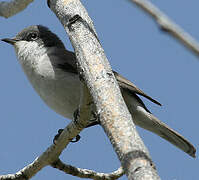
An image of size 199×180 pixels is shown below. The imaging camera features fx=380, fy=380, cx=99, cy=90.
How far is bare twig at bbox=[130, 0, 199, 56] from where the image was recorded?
1.27m

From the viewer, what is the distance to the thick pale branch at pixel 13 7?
4.80 metres

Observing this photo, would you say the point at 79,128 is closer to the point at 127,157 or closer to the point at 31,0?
the point at 31,0

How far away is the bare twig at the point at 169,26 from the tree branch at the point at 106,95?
0.70 meters

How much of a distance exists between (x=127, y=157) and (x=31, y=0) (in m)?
3.36

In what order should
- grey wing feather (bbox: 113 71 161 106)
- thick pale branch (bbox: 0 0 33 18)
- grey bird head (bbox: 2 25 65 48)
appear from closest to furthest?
thick pale branch (bbox: 0 0 33 18) < grey wing feather (bbox: 113 71 161 106) < grey bird head (bbox: 2 25 65 48)

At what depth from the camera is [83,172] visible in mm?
4824

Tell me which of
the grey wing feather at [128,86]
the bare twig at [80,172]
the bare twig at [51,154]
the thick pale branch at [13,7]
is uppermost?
the thick pale branch at [13,7]

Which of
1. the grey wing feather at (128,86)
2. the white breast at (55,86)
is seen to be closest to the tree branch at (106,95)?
the white breast at (55,86)

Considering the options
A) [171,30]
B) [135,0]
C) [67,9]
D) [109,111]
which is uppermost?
[67,9]

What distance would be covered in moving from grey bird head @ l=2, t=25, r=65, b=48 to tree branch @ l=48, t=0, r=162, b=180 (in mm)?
2801

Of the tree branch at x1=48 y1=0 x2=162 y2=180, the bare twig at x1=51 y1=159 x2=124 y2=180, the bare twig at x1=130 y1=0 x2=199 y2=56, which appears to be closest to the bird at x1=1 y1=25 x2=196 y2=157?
the bare twig at x1=51 y1=159 x2=124 y2=180

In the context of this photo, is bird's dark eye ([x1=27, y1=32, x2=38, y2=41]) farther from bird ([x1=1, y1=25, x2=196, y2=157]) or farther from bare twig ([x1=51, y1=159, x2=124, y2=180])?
bare twig ([x1=51, y1=159, x2=124, y2=180])

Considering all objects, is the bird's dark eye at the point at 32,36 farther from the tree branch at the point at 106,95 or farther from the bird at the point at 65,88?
the tree branch at the point at 106,95

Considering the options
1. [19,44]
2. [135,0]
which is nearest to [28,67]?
[19,44]
